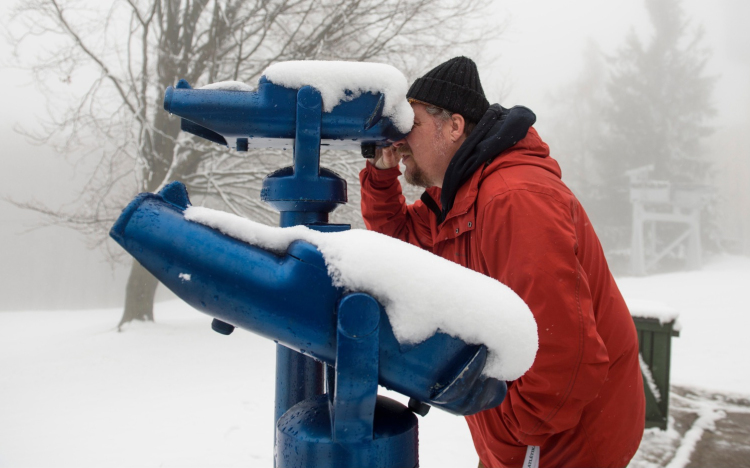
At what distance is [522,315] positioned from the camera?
0.69 m

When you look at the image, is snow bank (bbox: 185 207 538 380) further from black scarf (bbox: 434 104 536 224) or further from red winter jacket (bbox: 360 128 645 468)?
black scarf (bbox: 434 104 536 224)

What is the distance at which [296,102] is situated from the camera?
0.94 metres

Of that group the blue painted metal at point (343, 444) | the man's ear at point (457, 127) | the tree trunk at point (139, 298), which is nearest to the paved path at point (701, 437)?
the man's ear at point (457, 127)

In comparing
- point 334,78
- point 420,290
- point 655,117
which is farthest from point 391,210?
point 655,117

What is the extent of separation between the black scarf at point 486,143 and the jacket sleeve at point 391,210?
33 cm

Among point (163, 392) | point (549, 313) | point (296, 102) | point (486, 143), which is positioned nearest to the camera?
point (296, 102)

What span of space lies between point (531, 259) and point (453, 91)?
Result: 30.6 inches

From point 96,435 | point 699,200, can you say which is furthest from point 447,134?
point 699,200

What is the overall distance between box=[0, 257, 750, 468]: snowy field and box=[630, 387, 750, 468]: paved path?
0.60ft

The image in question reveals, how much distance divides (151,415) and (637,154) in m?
32.6

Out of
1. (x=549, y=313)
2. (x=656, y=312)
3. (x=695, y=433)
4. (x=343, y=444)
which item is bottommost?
(x=695, y=433)

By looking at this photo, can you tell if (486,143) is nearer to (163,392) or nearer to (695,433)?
(695,433)

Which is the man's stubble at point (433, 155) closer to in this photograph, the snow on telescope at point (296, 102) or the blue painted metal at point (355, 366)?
the snow on telescope at point (296, 102)

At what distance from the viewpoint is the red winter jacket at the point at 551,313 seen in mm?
1130
